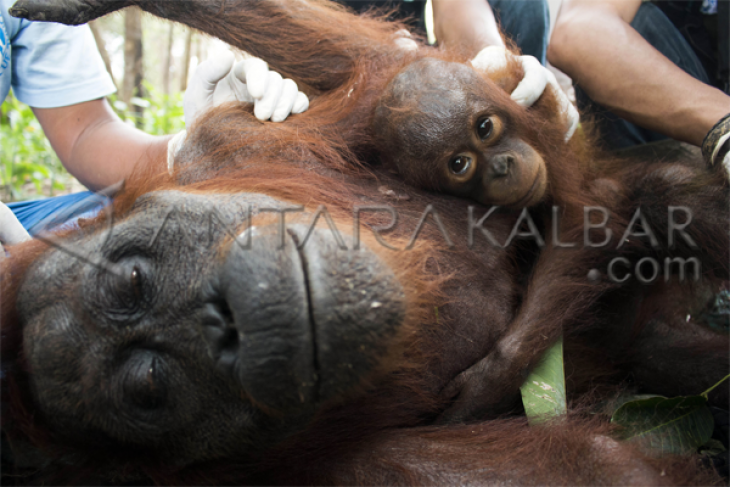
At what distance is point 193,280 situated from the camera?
889mm

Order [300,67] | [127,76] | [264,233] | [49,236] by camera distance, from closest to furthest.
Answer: [264,233] → [49,236] → [300,67] → [127,76]

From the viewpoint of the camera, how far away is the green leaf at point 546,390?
1.19 meters

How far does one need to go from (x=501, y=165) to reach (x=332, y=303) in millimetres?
800

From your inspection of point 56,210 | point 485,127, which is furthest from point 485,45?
point 56,210

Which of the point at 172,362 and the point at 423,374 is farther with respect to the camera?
the point at 423,374

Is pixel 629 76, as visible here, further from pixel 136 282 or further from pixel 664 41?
pixel 136 282

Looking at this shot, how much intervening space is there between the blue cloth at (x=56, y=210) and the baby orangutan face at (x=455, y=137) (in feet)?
2.55

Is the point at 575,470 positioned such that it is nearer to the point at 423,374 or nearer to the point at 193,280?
A: the point at 423,374

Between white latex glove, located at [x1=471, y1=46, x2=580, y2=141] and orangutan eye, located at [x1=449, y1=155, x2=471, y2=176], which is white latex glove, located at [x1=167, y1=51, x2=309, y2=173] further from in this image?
white latex glove, located at [x1=471, y1=46, x2=580, y2=141]

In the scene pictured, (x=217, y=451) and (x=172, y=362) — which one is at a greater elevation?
(x=172, y=362)

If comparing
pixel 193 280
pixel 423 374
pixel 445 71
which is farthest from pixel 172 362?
pixel 445 71

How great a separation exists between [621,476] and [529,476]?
0.55 ft

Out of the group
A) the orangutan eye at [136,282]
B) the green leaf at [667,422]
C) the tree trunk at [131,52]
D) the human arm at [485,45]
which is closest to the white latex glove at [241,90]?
the orangutan eye at [136,282]

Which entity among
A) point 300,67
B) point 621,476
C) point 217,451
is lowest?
point 217,451
